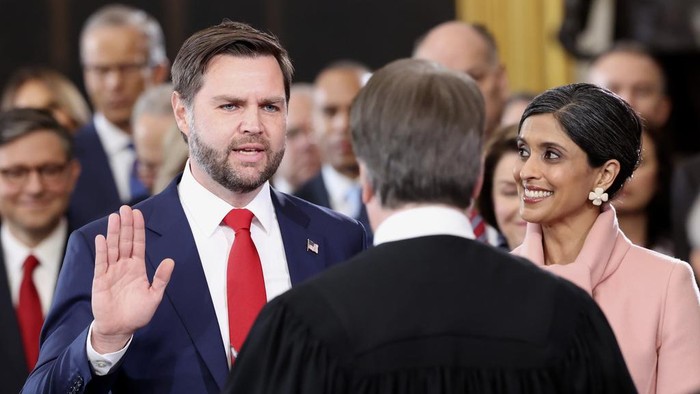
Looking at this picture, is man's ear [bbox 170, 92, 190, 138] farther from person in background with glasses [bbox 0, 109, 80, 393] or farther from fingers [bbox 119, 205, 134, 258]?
person in background with glasses [bbox 0, 109, 80, 393]

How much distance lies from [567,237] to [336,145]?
11.2ft

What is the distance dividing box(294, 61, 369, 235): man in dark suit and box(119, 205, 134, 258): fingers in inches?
120

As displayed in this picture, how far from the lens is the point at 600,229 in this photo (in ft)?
12.2

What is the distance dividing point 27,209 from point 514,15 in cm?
457

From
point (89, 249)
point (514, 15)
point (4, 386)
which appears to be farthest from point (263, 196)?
point (514, 15)

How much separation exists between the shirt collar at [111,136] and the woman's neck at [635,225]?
2506 millimetres

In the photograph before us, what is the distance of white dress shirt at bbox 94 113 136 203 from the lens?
6.66m

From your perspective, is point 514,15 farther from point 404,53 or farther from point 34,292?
point 34,292

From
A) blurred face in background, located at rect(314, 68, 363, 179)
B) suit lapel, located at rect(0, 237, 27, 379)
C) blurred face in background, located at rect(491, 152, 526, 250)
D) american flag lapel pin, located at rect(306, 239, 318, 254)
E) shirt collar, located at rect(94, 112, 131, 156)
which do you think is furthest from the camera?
blurred face in background, located at rect(314, 68, 363, 179)

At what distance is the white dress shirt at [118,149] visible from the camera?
6656 mm

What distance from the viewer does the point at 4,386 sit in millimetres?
4934

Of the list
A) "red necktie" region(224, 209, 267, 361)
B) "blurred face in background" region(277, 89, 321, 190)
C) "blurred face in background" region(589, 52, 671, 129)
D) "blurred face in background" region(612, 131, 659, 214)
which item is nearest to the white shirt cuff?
"red necktie" region(224, 209, 267, 361)

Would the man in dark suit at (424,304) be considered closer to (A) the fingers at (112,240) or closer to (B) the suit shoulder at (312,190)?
(A) the fingers at (112,240)

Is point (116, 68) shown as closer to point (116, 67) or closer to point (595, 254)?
point (116, 67)
